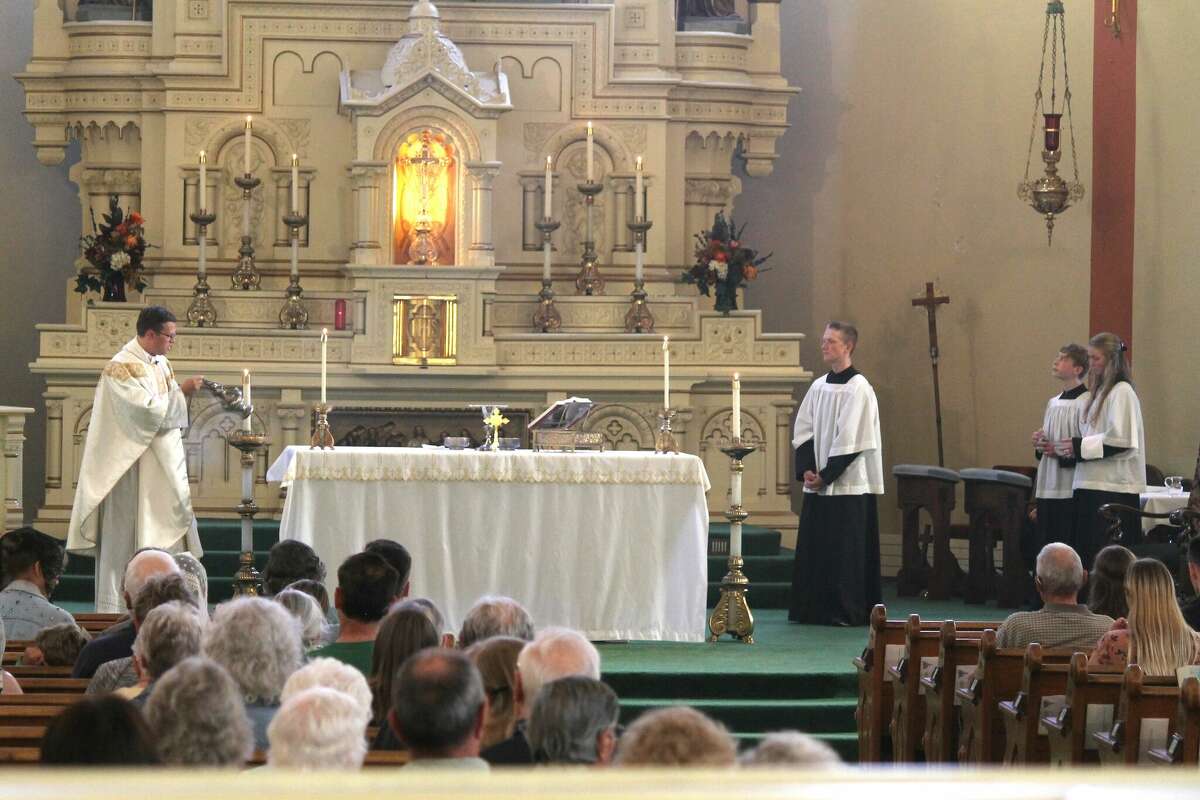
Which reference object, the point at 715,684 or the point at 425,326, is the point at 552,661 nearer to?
the point at 715,684

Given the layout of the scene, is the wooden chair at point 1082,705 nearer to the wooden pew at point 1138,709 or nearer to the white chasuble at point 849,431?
the wooden pew at point 1138,709

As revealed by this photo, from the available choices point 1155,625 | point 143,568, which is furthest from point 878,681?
point 143,568

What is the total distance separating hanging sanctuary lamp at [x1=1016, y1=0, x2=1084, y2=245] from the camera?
12.0 m

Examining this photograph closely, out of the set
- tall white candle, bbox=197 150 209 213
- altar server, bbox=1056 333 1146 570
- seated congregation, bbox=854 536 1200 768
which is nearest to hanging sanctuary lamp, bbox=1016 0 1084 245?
altar server, bbox=1056 333 1146 570

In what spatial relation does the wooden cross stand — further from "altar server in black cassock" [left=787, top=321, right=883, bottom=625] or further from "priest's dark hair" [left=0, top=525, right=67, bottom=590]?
"priest's dark hair" [left=0, top=525, right=67, bottom=590]

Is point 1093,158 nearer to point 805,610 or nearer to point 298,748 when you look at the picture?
point 805,610

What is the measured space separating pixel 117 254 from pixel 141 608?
7.05m

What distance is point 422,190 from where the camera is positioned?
12383mm

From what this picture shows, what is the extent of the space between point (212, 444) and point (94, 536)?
2.91 m

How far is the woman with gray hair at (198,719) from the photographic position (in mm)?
3289

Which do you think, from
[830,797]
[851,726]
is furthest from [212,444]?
[830,797]

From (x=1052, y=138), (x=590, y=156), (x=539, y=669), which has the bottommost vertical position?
(x=539, y=669)

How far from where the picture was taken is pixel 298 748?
10.6 ft

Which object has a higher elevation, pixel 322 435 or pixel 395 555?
pixel 322 435
